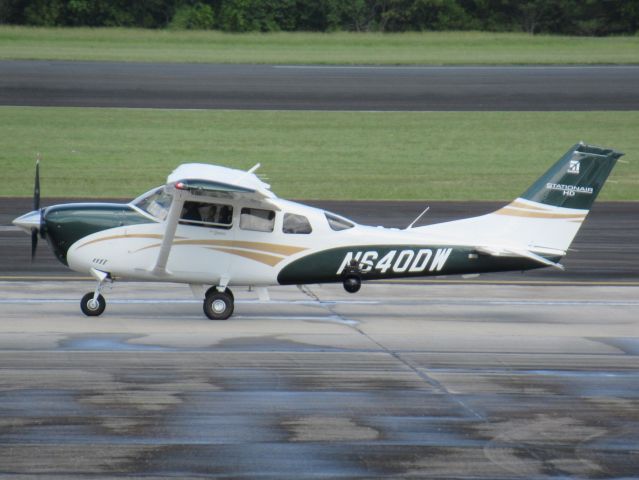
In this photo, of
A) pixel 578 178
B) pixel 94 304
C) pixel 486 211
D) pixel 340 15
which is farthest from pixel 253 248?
pixel 340 15

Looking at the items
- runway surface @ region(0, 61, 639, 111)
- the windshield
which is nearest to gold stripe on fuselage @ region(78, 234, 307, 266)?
the windshield

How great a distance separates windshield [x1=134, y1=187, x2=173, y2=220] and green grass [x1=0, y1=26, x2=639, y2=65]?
42.1 metres

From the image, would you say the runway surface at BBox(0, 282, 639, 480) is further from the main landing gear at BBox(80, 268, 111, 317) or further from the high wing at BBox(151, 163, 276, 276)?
the high wing at BBox(151, 163, 276, 276)

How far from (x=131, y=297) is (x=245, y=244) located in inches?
119

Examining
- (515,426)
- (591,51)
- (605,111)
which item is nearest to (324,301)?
(515,426)

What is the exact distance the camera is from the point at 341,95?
1901 inches

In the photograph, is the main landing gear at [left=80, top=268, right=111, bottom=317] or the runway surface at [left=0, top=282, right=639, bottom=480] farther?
the main landing gear at [left=80, top=268, right=111, bottom=317]

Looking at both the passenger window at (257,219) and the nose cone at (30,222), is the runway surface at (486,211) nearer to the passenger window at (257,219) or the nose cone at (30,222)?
the nose cone at (30,222)

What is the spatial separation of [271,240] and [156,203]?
1.90 m

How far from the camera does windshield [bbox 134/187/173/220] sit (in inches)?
666

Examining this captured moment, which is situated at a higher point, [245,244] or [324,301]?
[245,244]

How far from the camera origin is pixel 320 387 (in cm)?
1334

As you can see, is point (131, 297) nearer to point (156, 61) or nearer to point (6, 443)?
point (6, 443)

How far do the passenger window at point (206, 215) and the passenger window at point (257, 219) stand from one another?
221mm
